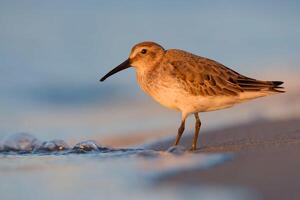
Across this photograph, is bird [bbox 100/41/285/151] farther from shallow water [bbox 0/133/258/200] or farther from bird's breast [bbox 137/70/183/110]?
shallow water [bbox 0/133/258/200]

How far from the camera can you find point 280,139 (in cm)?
966

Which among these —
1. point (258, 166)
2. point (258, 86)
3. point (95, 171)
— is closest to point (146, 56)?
point (258, 86)

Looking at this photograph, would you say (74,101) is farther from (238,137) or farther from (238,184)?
(238,184)

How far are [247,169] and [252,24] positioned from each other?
10299mm

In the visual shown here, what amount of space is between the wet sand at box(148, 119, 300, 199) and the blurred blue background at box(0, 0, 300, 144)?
5.89 ft

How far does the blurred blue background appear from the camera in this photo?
488 inches

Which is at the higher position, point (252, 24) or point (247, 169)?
point (252, 24)

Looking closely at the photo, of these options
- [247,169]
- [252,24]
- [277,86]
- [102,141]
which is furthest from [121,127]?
[252,24]

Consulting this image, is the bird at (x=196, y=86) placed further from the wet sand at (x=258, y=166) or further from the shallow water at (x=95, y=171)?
the shallow water at (x=95, y=171)

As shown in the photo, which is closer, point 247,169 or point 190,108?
point 247,169

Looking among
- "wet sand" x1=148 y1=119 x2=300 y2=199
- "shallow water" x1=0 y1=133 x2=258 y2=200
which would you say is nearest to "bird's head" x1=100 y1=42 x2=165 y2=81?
"wet sand" x1=148 y1=119 x2=300 y2=199

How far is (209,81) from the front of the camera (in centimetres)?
1015

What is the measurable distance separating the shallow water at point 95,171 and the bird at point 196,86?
0.59 metres

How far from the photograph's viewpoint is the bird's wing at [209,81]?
33.1 ft
